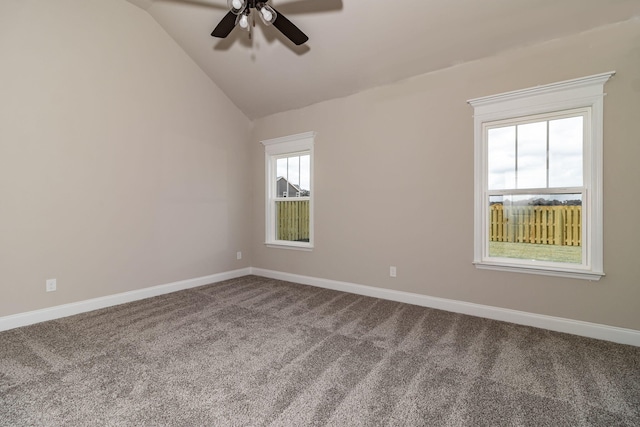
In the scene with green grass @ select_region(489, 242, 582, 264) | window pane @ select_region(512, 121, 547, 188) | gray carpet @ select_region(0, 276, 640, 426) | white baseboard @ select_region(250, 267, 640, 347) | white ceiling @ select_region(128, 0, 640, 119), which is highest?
white ceiling @ select_region(128, 0, 640, 119)

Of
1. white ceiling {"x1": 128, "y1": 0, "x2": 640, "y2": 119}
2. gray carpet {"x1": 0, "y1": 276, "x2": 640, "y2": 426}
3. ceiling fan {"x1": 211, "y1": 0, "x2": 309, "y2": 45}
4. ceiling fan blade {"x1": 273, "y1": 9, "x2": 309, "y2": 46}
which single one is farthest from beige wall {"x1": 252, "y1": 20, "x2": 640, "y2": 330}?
ceiling fan {"x1": 211, "y1": 0, "x2": 309, "y2": 45}

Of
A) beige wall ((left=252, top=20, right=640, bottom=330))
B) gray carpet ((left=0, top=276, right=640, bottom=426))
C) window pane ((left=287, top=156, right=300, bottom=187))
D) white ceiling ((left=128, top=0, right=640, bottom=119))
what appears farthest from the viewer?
window pane ((left=287, top=156, right=300, bottom=187))

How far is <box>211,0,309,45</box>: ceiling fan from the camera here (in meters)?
2.20

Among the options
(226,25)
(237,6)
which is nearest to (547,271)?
(237,6)

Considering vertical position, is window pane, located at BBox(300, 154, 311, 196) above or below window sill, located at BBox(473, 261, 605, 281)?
above

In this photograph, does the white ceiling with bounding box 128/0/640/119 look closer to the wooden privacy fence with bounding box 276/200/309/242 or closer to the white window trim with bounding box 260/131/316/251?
the white window trim with bounding box 260/131/316/251

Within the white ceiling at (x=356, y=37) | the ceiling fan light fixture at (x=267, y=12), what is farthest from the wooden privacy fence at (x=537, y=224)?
the ceiling fan light fixture at (x=267, y=12)

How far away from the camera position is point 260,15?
7.84 feet

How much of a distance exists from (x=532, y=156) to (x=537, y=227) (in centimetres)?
73

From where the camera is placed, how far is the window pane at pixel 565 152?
278 cm

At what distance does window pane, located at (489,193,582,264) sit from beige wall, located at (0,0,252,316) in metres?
3.88

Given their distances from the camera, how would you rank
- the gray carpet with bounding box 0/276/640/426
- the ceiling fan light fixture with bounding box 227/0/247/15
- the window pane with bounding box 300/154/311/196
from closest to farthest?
the gray carpet with bounding box 0/276/640/426, the ceiling fan light fixture with bounding box 227/0/247/15, the window pane with bounding box 300/154/311/196

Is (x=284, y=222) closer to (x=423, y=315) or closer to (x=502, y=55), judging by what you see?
→ (x=423, y=315)

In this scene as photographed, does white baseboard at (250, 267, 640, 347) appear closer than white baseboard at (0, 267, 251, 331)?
Yes
